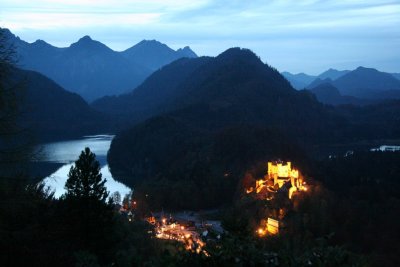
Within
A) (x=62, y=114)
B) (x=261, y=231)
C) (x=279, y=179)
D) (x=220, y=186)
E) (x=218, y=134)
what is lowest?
(x=261, y=231)

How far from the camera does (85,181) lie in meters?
15.0

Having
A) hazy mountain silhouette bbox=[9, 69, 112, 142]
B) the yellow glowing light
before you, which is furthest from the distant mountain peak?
the yellow glowing light

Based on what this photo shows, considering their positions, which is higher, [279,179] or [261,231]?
[279,179]

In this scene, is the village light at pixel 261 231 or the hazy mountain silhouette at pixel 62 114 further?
the hazy mountain silhouette at pixel 62 114

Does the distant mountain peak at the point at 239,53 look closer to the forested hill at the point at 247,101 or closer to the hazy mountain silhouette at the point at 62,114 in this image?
the forested hill at the point at 247,101

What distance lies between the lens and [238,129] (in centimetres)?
7362

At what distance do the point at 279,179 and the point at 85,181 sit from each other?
25.8 metres

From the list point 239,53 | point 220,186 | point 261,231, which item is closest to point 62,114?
point 239,53

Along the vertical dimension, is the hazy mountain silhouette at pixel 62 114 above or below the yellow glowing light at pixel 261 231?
above

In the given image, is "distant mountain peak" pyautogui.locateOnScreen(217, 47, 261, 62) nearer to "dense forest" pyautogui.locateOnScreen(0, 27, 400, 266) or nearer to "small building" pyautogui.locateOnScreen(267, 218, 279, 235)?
"dense forest" pyautogui.locateOnScreen(0, 27, 400, 266)

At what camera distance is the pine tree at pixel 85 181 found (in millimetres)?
14836

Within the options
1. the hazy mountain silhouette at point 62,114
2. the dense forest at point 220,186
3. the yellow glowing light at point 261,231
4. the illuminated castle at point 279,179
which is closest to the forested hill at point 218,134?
the dense forest at point 220,186

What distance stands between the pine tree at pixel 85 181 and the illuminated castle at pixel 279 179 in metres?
23.8

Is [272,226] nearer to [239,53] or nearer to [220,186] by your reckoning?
[220,186]
